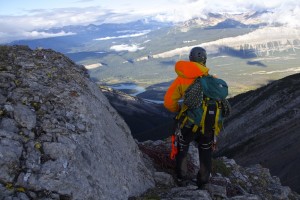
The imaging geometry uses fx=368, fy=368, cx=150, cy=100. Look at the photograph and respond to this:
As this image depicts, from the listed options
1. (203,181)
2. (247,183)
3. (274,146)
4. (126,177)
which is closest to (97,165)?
(126,177)

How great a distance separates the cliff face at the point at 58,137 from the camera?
31.3ft

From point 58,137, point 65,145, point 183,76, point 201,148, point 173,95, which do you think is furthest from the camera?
point 201,148

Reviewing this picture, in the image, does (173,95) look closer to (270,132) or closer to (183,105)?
(183,105)

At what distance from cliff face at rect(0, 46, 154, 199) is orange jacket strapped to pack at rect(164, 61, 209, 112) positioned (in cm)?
271

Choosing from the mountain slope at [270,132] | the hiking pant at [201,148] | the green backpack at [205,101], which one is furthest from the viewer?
the mountain slope at [270,132]

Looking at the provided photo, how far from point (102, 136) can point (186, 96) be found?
3152mm

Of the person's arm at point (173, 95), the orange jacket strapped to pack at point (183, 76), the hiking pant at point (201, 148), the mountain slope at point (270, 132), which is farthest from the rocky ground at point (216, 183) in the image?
the mountain slope at point (270, 132)

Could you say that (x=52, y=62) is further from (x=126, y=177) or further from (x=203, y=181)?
(x=203, y=181)

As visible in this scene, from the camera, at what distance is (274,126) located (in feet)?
209

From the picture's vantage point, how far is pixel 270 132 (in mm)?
62375

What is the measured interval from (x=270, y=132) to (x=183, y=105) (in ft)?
175

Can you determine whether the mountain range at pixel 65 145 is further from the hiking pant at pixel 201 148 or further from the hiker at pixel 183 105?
the hiker at pixel 183 105

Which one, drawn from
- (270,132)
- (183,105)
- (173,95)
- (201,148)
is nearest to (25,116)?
(173,95)

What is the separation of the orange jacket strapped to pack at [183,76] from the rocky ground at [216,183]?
323 cm
